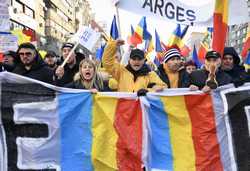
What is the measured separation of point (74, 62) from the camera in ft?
20.7

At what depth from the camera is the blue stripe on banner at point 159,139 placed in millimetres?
4703

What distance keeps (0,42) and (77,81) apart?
7.59 feet

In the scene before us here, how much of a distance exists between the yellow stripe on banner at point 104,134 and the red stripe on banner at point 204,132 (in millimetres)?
779

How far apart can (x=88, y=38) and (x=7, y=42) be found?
4.83ft

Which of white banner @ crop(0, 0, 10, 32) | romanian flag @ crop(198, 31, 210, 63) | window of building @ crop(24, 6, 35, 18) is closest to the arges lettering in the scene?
white banner @ crop(0, 0, 10, 32)

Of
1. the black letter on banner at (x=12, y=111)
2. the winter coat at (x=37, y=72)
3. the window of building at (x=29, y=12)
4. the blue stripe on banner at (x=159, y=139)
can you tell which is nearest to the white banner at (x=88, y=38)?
the winter coat at (x=37, y=72)

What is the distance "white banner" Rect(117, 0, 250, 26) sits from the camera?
6.35 meters

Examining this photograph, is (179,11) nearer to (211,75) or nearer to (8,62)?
(211,75)

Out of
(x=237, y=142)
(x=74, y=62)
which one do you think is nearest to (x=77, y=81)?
(x=74, y=62)

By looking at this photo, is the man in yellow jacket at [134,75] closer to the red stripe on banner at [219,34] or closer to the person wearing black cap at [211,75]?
the person wearing black cap at [211,75]

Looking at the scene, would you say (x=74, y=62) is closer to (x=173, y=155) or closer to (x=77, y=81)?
(x=77, y=81)

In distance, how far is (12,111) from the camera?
463 cm

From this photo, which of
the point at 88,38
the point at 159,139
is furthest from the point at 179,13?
the point at 159,139

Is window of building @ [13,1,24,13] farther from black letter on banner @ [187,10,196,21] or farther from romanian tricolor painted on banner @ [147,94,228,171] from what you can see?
romanian tricolor painted on banner @ [147,94,228,171]
